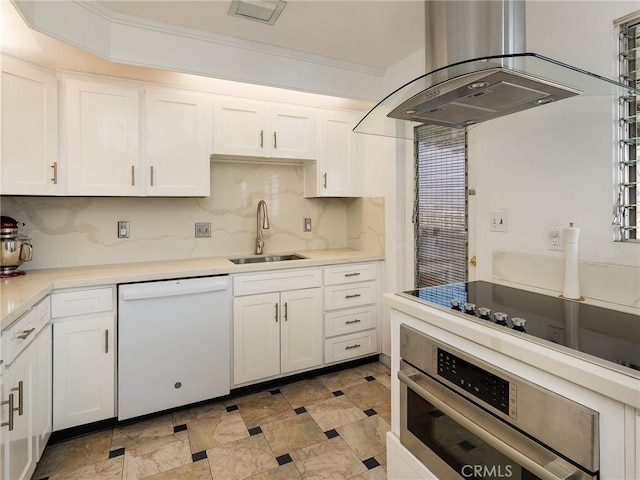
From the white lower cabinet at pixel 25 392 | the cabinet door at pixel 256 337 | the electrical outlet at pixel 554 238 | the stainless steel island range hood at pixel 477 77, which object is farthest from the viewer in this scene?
the cabinet door at pixel 256 337

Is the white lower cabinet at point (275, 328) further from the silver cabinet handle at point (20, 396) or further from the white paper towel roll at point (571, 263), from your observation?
the white paper towel roll at point (571, 263)

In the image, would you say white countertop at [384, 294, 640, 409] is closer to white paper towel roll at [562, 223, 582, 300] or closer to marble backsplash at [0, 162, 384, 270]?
white paper towel roll at [562, 223, 582, 300]

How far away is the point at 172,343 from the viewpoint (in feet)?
7.07

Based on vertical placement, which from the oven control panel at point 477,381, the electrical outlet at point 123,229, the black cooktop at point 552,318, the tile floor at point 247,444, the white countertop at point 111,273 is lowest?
the tile floor at point 247,444

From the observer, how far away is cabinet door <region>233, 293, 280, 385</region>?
2.36 m

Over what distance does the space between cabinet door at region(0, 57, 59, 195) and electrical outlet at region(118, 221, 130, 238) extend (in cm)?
51

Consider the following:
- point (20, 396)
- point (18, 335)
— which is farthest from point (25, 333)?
point (20, 396)

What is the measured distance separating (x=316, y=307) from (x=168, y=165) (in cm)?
145

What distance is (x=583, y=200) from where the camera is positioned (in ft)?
5.00

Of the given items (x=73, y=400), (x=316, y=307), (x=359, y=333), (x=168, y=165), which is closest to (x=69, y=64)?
(x=168, y=165)

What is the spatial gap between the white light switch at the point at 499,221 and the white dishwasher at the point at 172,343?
1.65 meters

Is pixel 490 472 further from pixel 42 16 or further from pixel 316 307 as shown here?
pixel 42 16

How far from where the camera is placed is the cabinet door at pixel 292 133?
2680 millimetres

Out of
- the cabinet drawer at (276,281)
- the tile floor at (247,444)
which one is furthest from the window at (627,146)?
the cabinet drawer at (276,281)
